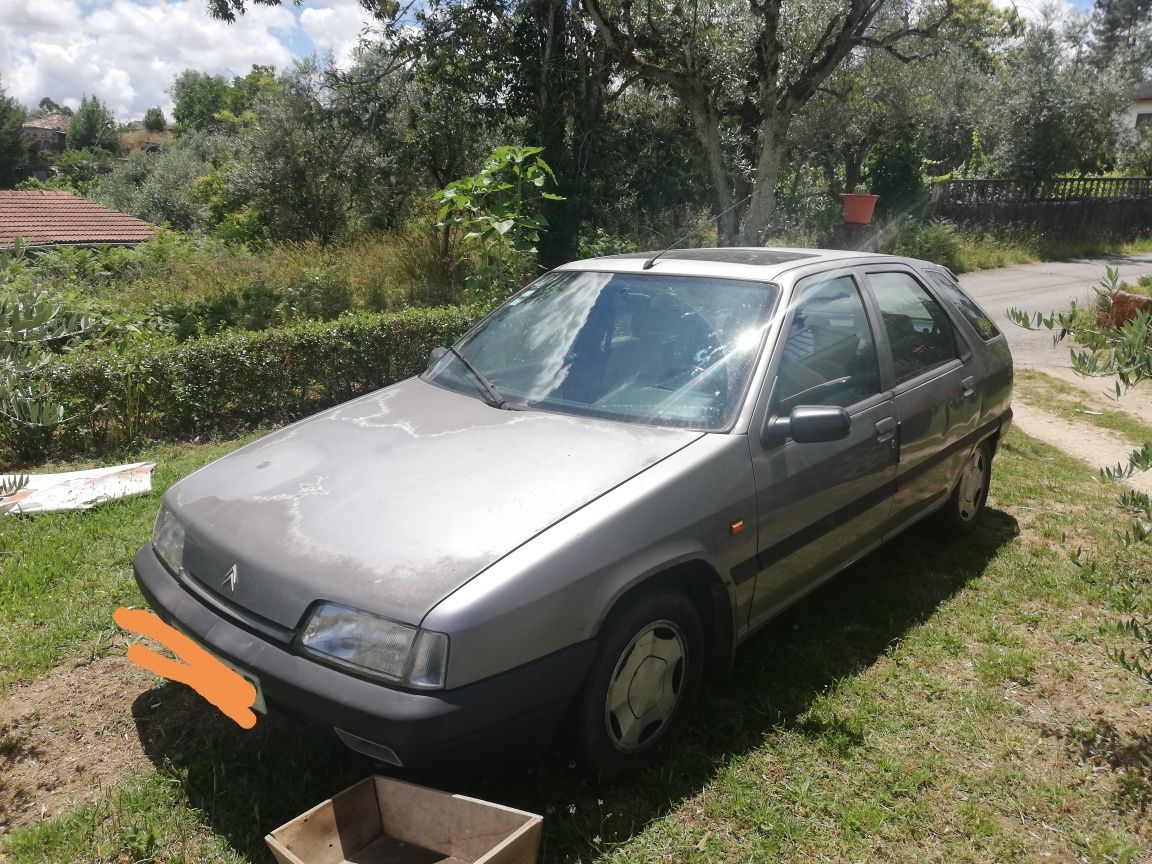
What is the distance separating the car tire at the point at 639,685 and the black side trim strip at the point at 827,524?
291mm

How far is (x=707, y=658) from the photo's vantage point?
2980 mm

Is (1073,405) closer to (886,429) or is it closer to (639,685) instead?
(886,429)

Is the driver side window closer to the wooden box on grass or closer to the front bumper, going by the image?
the front bumper

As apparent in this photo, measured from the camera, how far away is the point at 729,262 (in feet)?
12.2

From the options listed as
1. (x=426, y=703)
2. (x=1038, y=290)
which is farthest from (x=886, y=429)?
(x=1038, y=290)

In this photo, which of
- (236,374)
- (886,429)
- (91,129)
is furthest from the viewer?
(91,129)

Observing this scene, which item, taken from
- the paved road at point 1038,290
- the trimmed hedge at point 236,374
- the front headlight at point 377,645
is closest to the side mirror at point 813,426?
the front headlight at point 377,645

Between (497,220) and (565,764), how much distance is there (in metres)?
5.37

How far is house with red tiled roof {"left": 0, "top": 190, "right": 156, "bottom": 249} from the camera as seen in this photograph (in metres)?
20.1

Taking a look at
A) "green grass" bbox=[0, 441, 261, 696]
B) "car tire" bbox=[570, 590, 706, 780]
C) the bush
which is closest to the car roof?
"car tire" bbox=[570, 590, 706, 780]

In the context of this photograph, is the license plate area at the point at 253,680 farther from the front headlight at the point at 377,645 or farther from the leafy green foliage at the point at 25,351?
the leafy green foliage at the point at 25,351

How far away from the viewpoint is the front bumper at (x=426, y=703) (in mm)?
2143

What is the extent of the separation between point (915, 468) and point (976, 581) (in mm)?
890

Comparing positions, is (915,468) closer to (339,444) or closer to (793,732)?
(793,732)
